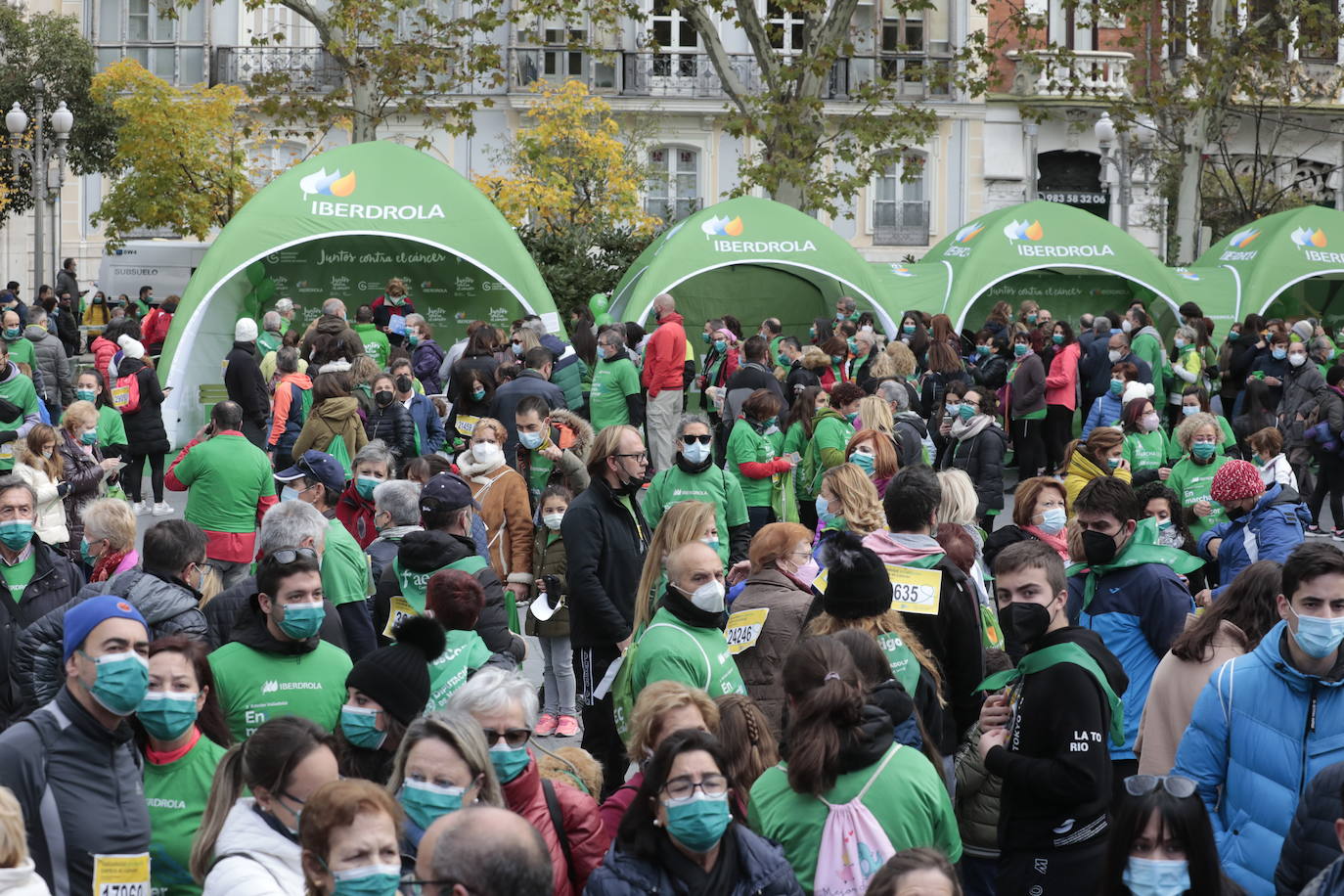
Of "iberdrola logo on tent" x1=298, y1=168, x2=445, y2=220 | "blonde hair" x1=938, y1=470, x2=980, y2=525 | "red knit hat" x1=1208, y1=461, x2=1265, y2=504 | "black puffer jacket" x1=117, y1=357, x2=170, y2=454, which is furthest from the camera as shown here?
"iberdrola logo on tent" x1=298, y1=168, x2=445, y2=220

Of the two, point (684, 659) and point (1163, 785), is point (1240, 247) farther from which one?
point (1163, 785)

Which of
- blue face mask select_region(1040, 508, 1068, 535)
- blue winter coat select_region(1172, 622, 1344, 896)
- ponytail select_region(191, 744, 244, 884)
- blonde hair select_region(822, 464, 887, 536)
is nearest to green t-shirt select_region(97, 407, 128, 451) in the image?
blonde hair select_region(822, 464, 887, 536)

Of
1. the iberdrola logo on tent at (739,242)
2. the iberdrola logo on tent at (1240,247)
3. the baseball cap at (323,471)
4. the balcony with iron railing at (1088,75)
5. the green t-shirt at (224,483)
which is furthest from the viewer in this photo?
the balcony with iron railing at (1088,75)

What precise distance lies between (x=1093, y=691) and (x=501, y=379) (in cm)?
914

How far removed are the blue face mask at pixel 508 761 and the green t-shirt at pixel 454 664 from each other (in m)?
0.75

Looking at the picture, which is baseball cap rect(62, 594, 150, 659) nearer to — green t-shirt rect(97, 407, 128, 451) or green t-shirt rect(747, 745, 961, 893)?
green t-shirt rect(747, 745, 961, 893)

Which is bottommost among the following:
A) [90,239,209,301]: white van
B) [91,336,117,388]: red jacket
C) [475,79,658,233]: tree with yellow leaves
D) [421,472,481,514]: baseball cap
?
[421,472,481,514]: baseball cap

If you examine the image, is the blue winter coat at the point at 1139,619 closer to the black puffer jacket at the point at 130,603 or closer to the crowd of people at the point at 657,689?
the crowd of people at the point at 657,689

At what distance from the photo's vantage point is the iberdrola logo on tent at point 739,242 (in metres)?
20.8

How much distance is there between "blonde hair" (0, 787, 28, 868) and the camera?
146 inches

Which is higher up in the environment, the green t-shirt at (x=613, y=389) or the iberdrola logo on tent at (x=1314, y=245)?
the iberdrola logo on tent at (x=1314, y=245)

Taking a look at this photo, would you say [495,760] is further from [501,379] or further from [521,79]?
[521,79]

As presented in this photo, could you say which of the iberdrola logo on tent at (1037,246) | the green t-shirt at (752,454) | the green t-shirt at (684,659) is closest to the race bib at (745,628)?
the green t-shirt at (684,659)

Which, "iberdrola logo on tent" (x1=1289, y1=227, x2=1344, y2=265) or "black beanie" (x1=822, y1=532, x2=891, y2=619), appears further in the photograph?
"iberdrola logo on tent" (x1=1289, y1=227, x2=1344, y2=265)
